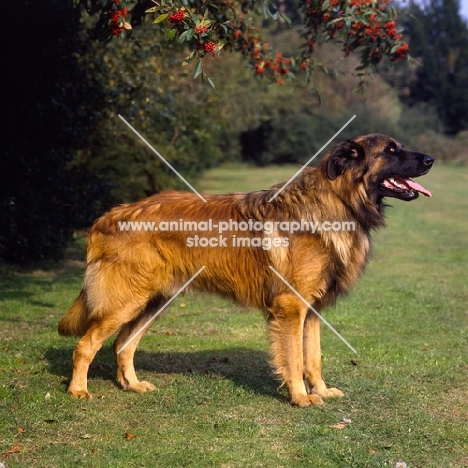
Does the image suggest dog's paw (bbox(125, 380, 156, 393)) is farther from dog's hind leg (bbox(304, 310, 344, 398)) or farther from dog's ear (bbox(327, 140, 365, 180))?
dog's ear (bbox(327, 140, 365, 180))

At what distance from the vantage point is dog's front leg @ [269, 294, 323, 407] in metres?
6.48

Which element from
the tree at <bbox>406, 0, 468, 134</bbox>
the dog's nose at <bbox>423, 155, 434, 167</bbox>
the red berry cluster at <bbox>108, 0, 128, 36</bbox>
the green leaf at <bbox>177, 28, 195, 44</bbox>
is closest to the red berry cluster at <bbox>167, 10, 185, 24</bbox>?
the green leaf at <bbox>177, 28, 195, 44</bbox>

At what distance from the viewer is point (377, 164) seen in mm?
6582

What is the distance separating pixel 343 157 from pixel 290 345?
1.76m

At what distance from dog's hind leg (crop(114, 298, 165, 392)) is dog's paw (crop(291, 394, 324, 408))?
1407mm

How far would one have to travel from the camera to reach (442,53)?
69.2 metres

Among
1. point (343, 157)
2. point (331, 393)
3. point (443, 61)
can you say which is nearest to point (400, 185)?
point (343, 157)

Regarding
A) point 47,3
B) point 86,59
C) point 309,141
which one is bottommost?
point 309,141

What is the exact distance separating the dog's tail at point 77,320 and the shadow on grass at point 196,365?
514 mm

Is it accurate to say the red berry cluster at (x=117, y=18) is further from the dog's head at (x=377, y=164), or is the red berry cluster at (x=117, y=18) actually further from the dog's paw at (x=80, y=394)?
the dog's paw at (x=80, y=394)

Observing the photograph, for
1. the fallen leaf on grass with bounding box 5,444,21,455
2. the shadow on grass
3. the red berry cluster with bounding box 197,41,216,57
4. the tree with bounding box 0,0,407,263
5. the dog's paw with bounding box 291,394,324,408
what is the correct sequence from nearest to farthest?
the fallen leaf on grass with bounding box 5,444,21,455 < the red berry cluster with bounding box 197,41,216,57 < the dog's paw with bounding box 291,394,324,408 < the shadow on grass < the tree with bounding box 0,0,407,263

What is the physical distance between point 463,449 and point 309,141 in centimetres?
5012

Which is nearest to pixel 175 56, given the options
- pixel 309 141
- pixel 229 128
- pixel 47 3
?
pixel 47 3

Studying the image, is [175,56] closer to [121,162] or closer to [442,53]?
[121,162]
